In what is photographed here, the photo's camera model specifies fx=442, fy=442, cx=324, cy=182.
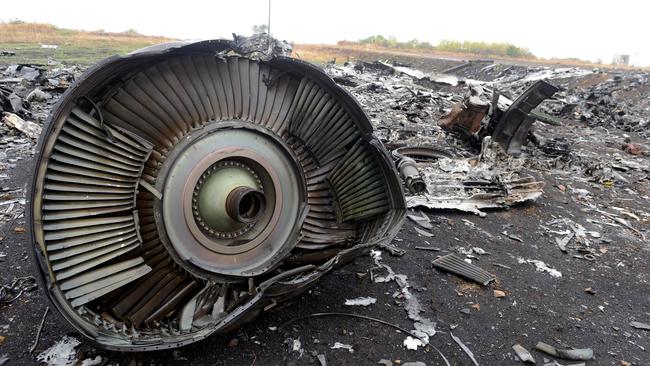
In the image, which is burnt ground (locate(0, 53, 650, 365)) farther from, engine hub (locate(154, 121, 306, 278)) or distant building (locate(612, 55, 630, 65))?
distant building (locate(612, 55, 630, 65))

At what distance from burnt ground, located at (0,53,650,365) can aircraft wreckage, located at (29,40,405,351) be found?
294 millimetres

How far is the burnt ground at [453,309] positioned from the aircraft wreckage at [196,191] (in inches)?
11.6

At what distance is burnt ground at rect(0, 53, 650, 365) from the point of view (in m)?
2.77

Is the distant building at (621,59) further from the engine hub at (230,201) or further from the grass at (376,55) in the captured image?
the engine hub at (230,201)

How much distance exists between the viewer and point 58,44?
20.8m

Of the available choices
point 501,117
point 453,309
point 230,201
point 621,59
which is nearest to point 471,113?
point 501,117

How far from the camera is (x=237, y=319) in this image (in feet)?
7.65

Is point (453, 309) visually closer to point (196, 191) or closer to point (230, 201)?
point (230, 201)

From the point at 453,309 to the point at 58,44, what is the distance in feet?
76.4

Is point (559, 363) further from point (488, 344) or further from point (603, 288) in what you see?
point (603, 288)

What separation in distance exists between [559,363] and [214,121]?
2.77m

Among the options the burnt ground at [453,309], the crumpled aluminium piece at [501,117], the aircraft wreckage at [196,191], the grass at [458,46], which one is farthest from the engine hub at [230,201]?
the grass at [458,46]

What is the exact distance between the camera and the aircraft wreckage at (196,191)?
2297 mm

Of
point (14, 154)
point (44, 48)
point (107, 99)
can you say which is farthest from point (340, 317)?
point (44, 48)
